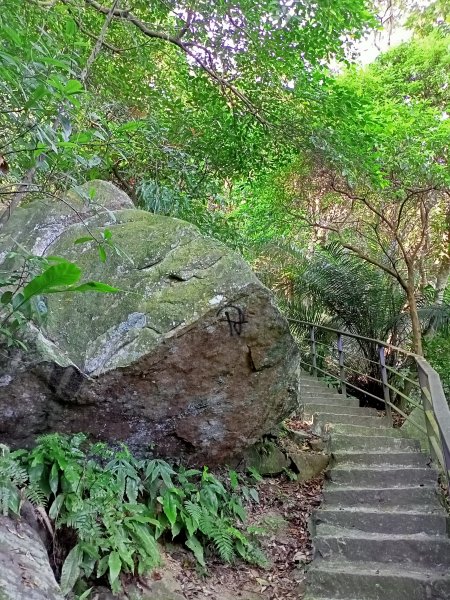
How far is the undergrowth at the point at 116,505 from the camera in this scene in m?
2.68

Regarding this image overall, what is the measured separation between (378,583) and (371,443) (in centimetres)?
173

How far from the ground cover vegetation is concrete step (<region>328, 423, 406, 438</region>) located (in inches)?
58.8

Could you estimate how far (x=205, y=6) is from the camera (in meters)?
4.94

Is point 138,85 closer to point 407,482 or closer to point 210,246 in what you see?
point 210,246

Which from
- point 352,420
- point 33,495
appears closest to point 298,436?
point 352,420

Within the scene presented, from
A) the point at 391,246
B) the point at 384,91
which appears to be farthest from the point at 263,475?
the point at 384,91

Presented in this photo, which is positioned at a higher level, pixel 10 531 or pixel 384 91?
pixel 384 91

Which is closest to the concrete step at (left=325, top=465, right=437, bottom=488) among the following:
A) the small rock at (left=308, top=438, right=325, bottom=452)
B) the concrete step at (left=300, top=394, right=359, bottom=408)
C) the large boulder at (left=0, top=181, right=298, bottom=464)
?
the small rock at (left=308, top=438, right=325, bottom=452)

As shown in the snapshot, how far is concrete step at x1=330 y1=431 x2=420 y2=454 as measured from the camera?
15.2 ft

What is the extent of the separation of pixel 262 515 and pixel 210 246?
7.90ft

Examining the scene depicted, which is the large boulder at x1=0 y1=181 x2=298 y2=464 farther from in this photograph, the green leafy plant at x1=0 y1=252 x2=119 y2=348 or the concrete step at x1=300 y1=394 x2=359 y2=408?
the concrete step at x1=300 y1=394 x2=359 y2=408

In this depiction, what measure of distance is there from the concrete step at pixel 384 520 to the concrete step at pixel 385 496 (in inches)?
3.4

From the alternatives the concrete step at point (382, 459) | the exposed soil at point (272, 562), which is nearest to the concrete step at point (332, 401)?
the concrete step at point (382, 459)

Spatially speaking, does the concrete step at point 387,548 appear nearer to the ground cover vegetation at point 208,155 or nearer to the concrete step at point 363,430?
Answer: the ground cover vegetation at point 208,155
